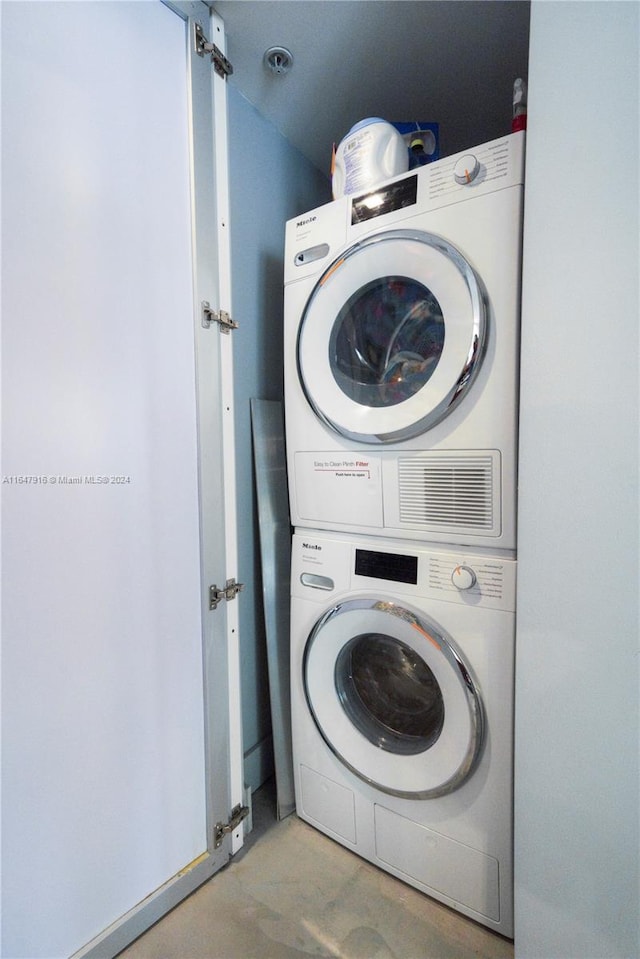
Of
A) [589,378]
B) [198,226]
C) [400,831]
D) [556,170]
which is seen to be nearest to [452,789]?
[400,831]

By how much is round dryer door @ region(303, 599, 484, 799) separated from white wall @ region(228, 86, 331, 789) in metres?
0.31

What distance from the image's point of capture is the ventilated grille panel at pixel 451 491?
105cm

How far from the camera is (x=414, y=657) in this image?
1259 millimetres

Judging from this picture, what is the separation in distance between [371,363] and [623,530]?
30.7 inches

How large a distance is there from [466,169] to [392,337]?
1.35ft

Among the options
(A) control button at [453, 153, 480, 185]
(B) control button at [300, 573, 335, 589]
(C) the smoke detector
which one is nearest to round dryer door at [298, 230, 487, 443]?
(A) control button at [453, 153, 480, 185]

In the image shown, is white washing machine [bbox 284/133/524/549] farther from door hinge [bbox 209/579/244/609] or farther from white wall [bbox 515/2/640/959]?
door hinge [bbox 209/579/244/609]

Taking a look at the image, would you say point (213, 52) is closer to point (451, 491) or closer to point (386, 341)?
point (386, 341)

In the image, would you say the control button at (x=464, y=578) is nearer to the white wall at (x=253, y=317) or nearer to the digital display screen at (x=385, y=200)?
Result: the white wall at (x=253, y=317)

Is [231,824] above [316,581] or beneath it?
beneath

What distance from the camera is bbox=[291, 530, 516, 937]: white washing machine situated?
105 centimetres

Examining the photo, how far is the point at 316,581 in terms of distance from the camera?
53.4 inches

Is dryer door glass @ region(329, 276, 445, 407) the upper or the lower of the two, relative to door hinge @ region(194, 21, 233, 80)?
lower

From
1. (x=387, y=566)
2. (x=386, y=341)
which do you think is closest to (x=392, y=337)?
(x=386, y=341)
